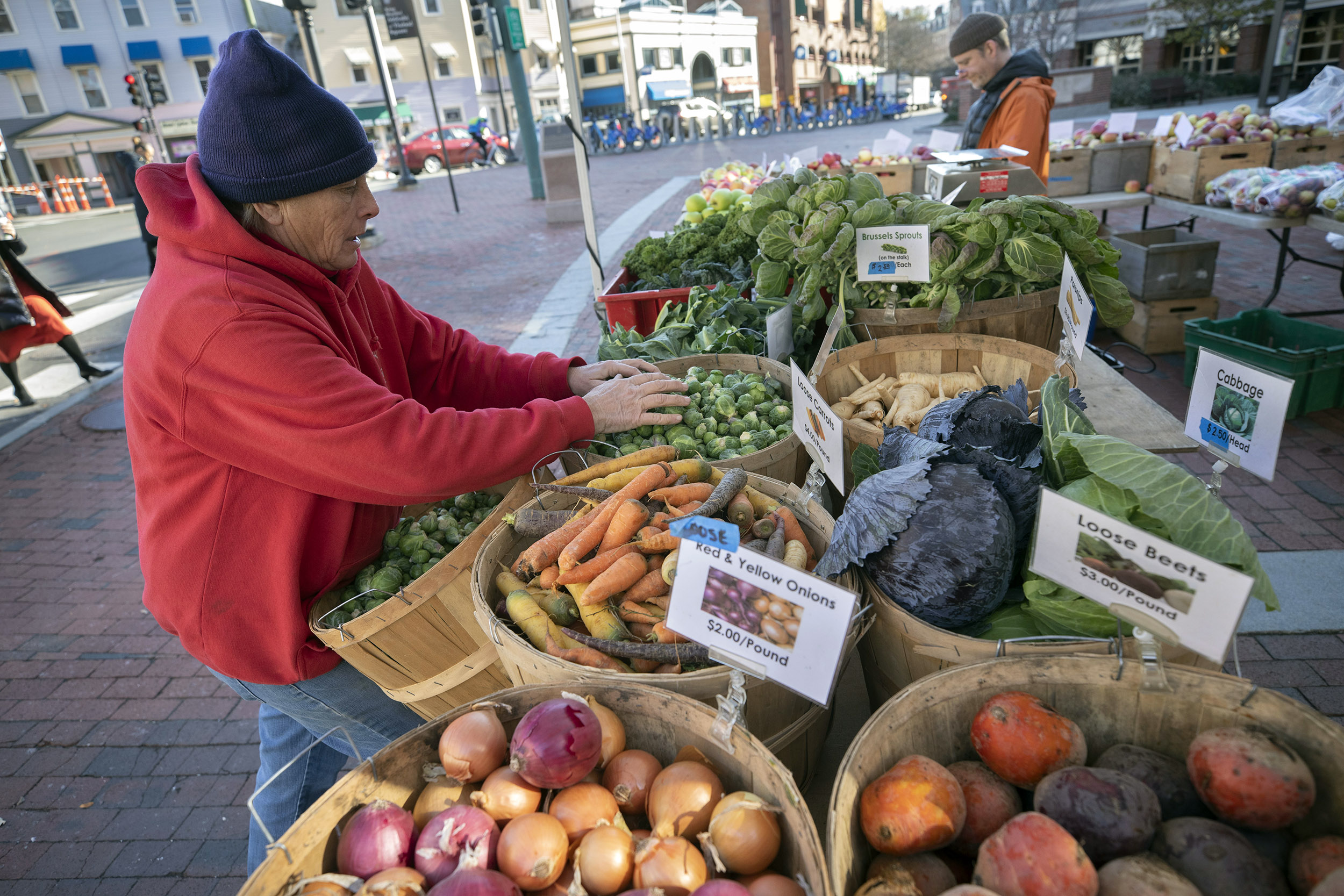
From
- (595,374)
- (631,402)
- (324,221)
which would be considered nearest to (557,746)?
(631,402)

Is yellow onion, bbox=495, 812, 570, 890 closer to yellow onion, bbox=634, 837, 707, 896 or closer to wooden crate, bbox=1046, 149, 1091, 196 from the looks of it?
yellow onion, bbox=634, 837, 707, 896

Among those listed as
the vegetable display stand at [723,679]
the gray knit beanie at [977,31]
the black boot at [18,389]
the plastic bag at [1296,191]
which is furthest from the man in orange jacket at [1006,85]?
the black boot at [18,389]

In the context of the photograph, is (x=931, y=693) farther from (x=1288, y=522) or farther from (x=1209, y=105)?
(x=1209, y=105)

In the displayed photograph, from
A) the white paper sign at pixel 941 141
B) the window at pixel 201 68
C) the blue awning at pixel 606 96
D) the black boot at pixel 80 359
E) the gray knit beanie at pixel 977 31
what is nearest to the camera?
the gray knit beanie at pixel 977 31

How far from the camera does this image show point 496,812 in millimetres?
1248

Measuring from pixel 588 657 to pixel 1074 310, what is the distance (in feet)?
6.05

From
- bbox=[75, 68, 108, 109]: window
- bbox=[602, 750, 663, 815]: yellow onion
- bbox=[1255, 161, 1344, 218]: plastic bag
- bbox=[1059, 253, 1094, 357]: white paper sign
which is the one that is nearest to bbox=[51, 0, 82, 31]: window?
bbox=[75, 68, 108, 109]: window

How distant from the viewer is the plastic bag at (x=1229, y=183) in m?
5.43

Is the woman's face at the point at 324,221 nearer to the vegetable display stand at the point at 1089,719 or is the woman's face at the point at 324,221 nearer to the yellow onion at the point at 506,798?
the yellow onion at the point at 506,798

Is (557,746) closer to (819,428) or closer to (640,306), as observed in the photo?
(819,428)

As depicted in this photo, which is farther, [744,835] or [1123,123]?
[1123,123]

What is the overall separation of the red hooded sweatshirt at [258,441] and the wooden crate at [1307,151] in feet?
24.7

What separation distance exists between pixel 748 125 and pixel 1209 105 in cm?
1666

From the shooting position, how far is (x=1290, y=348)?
4559mm
